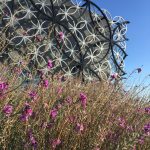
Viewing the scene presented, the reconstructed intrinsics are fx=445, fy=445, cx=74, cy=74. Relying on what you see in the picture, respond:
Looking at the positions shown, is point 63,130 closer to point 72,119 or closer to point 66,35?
point 72,119

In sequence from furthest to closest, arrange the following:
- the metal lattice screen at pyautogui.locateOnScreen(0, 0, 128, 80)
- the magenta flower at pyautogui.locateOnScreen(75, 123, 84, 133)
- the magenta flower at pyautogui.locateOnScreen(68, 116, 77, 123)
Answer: the metal lattice screen at pyautogui.locateOnScreen(0, 0, 128, 80)
the magenta flower at pyautogui.locateOnScreen(68, 116, 77, 123)
the magenta flower at pyautogui.locateOnScreen(75, 123, 84, 133)

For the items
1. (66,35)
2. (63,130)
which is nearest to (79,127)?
(63,130)

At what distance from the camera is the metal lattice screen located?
10.8m

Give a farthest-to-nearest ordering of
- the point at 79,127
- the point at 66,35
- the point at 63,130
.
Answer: the point at 66,35
the point at 63,130
the point at 79,127

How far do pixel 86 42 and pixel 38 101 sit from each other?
7.88 m

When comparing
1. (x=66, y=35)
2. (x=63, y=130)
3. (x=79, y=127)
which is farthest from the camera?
(x=66, y=35)

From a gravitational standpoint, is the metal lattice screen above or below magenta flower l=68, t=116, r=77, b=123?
above

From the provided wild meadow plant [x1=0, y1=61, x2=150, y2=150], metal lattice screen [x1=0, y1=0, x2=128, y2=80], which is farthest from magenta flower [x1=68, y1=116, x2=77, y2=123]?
metal lattice screen [x1=0, y1=0, x2=128, y2=80]

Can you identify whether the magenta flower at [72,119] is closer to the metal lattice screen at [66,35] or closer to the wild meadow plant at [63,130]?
the wild meadow plant at [63,130]

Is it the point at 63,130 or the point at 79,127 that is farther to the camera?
the point at 63,130

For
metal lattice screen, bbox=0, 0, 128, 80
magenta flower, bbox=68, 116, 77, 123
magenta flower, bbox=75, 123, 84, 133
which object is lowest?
magenta flower, bbox=75, 123, 84, 133

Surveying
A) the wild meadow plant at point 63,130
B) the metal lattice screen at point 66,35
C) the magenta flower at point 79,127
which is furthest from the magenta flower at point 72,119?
the metal lattice screen at point 66,35

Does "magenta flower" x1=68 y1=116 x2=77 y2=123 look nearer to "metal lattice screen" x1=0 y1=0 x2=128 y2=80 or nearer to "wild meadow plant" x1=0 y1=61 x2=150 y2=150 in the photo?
"wild meadow plant" x1=0 y1=61 x2=150 y2=150

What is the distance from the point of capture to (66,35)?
475 inches
